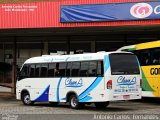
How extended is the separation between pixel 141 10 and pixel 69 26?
15.5 ft

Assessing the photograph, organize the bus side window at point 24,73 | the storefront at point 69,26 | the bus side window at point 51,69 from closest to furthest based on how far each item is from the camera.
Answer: the bus side window at point 51,69, the bus side window at point 24,73, the storefront at point 69,26

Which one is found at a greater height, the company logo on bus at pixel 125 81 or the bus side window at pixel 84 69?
the bus side window at pixel 84 69

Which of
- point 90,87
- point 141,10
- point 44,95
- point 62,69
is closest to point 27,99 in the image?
point 44,95

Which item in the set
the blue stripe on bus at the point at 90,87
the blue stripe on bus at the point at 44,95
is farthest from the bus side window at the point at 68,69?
the blue stripe on bus at the point at 44,95

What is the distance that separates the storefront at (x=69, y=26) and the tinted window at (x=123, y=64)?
6.28 m

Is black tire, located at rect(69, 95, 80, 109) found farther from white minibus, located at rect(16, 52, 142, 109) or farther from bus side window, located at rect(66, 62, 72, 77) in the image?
bus side window, located at rect(66, 62, 72, 77)

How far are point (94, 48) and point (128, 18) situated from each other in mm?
7166

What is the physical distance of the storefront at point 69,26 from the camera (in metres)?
26.6

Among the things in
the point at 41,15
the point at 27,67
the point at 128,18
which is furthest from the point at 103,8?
the point at 27,67

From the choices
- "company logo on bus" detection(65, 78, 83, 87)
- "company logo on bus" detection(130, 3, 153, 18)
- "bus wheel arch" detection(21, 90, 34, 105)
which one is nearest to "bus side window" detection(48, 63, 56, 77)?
"company logo on bus" detection(65, 78, 83, 87)

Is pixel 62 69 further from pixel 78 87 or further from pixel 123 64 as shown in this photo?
pixel 123 64

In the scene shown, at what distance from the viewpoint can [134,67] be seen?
20469 millimetres

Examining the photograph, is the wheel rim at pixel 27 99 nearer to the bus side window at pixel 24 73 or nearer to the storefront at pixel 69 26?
the bus side window at pixel 24 73

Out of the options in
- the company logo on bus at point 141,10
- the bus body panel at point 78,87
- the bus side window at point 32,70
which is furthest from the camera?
the company logo on bus at point 141,10
